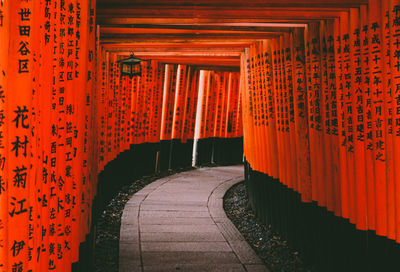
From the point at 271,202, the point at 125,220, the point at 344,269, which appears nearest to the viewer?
the point at 344,269

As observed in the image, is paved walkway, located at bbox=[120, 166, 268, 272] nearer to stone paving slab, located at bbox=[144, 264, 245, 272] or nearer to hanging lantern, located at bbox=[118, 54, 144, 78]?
stone paving slab, located at bbox=[144, 264, 245, 272]

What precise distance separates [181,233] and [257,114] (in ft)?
8.96

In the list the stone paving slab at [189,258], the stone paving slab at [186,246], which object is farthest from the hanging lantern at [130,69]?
the stone paving slab at [189,258]

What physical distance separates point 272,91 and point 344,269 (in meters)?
3.27

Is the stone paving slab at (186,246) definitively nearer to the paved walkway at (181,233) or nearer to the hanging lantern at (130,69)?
the paved walkway at (181,233)

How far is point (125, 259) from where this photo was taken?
6.84m

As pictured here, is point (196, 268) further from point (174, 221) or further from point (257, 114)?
point (257, 114)

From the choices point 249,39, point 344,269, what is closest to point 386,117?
point 344,269

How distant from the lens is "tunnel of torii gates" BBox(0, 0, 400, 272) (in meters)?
2.39

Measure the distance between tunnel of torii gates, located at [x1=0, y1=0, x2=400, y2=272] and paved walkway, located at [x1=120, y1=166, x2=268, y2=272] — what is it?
37.7 inches

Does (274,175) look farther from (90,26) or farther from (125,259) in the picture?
(90,26)

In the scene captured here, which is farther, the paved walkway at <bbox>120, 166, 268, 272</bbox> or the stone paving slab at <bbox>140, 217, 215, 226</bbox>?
the stone paving slab at <bbox>140, 217, 215, 226</bbox>

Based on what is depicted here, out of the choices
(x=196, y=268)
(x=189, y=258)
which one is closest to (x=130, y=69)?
(x=189, y=258)

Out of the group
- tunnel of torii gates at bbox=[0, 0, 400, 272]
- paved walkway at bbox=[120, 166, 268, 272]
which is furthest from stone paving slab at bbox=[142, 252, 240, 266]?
tunnel of torii gates at bbox=[0, 0, 400, 272]
